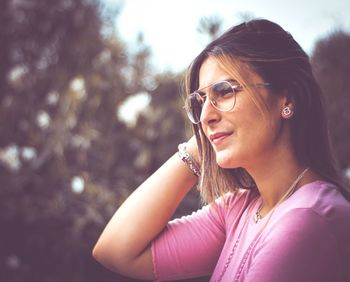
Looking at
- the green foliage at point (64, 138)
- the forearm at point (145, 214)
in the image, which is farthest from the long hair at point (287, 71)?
the green foliage at point (64, 138)

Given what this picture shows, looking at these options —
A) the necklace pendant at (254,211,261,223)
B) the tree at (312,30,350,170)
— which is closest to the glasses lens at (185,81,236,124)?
the necklace pendant at (254,211,261,223)

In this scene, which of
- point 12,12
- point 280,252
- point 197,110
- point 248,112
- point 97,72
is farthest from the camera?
point 97,72

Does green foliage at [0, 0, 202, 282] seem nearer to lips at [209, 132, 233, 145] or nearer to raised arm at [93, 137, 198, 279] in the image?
raised arm at [93, 137, 198, 279]

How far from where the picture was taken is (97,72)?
208 inches

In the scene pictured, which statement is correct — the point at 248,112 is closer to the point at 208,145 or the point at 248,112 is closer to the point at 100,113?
the point at 208,145

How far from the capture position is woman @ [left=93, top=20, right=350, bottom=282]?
1031mm

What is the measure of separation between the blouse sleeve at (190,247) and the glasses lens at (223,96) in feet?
1.36

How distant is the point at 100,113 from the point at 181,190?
12.4 ft

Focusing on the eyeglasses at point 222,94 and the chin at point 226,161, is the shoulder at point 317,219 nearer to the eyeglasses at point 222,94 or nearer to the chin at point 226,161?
the chin at point 226,161

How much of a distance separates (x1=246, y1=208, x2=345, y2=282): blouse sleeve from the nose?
0.45m

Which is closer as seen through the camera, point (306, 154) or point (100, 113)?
point (306, 154)

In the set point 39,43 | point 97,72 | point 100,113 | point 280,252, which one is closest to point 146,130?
point 100,113

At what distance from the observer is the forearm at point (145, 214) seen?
1502 millimetres

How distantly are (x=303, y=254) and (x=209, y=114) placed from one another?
56 cm
